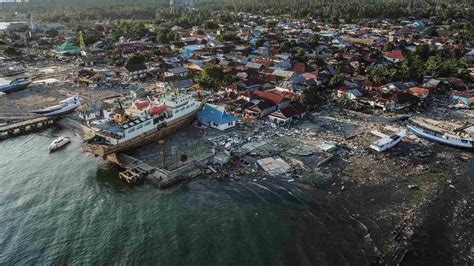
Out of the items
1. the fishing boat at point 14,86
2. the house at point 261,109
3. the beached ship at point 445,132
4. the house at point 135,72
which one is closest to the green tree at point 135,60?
the house at point 135,72

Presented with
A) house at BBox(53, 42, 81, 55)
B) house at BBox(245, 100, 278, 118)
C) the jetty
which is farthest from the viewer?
house at BBox(53, 42, 81, 55)

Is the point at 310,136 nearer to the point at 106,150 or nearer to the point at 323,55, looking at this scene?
the point at 106,150

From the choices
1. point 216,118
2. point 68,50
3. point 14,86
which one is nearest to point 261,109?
point 216,118

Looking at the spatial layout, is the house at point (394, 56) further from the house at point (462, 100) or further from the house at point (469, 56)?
the house at point (462, 100)

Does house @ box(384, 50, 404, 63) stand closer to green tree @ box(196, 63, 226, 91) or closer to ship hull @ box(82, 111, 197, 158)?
green tree @ box(196, 63, 226, 91)

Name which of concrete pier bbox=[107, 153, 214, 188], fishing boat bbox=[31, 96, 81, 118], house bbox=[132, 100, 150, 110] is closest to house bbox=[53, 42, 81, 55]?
fishing boat bbox=[31, 96, 81, 118]

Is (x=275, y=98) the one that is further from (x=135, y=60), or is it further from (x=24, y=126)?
(x=135, y=60)
